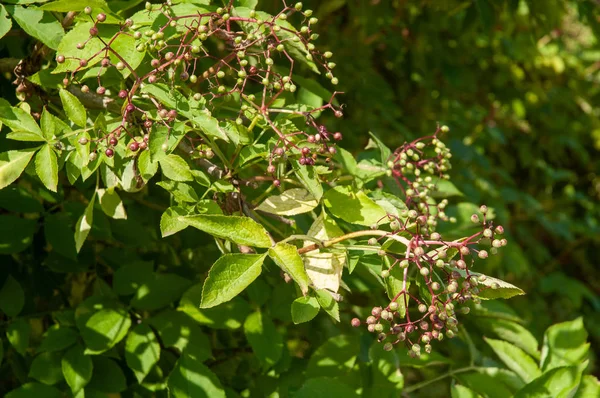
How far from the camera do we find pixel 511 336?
1369 millimetres

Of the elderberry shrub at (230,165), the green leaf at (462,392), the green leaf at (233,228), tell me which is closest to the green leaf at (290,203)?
the elderberry shrub at (230,165)

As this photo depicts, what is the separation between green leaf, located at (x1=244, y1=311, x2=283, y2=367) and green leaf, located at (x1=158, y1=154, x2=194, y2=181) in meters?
0.38

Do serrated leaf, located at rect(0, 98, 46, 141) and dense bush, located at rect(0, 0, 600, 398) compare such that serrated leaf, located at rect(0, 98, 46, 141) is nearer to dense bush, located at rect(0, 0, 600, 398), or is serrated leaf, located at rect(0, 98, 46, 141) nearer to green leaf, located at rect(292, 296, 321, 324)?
dense bush, located at rect(0, 0, 600, 398)

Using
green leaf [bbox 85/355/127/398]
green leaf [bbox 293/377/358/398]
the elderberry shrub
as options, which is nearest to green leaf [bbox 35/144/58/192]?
the elderberry shrub

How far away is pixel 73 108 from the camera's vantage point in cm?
93

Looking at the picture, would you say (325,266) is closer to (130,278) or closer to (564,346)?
(130,278)

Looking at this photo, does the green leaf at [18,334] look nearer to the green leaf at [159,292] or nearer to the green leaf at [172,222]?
the green leaf at [159,292]

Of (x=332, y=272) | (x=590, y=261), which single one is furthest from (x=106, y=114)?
(x=590, y=261)

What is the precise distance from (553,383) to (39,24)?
3.26 ft

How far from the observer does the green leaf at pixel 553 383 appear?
111cm

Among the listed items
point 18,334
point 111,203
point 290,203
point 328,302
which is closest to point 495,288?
point 328,302

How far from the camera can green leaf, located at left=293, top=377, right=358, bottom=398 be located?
1076 millimetres

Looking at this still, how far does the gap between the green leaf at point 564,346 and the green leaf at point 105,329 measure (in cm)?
76

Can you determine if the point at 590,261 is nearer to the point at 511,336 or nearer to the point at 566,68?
the point at 566,68
